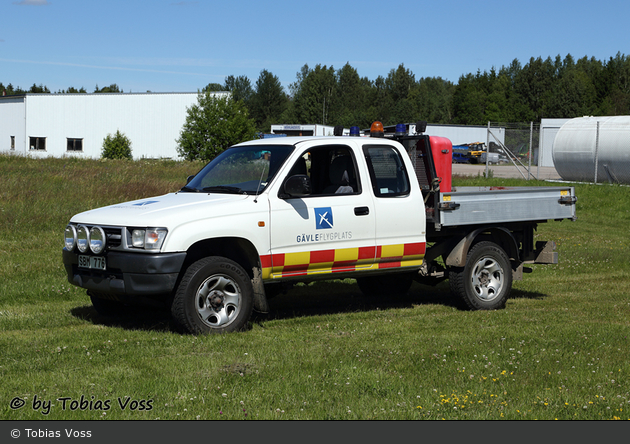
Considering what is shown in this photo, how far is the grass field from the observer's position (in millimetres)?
4844

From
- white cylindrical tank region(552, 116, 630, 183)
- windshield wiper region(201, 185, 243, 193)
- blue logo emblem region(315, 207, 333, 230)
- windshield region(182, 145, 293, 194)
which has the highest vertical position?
white cylindrical tank region(552, 116, 630, 183)

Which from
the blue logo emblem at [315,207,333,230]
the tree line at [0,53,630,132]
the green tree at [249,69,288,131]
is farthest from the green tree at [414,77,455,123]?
the blue logo emblem at [315,207,333,230]

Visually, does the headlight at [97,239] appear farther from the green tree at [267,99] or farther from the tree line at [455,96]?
the green tree at [267,99]

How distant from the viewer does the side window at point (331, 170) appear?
787 centimetres

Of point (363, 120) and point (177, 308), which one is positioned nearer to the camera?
point (177, 308)

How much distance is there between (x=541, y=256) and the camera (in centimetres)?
950

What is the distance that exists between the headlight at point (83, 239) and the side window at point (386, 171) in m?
3.13

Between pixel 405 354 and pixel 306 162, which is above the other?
pixel 306 162

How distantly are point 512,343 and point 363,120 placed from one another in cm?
11373

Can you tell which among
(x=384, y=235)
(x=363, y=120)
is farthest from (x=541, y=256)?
(x=363, y=120)

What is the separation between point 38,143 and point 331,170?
55.7 m

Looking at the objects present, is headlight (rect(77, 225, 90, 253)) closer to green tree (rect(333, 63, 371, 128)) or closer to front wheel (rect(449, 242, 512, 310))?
front wheel (rect(449, 242, 512, 310))

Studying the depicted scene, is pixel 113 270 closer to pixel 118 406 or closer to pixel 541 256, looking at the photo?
pixel 118 406

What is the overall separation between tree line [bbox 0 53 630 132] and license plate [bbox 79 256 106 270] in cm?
10237
